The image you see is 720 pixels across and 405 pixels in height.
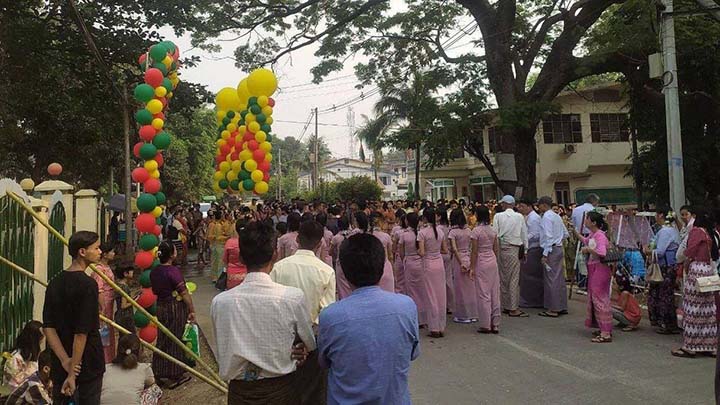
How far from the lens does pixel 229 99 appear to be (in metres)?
11.6

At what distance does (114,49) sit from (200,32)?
2056mm

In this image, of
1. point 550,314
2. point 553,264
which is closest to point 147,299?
point 550,314

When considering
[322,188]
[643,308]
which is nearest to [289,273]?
[643,308]

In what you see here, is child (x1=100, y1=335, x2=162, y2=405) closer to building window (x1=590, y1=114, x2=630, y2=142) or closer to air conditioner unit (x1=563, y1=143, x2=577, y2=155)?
air conditioner unit (x1=563, y1=143, x2=577, y2=155)

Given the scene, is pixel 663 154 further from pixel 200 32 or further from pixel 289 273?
pixel 289 273

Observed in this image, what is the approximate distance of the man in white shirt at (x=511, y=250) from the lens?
7.46 meters

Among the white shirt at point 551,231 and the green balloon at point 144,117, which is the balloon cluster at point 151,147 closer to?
the green balloon at point 144,117

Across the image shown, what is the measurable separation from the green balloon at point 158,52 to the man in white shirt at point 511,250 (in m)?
5.09

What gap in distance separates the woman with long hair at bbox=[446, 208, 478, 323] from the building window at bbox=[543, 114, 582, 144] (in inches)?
715

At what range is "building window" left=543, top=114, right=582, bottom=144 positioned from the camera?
23609 millimetres

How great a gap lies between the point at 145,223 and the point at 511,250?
16.3ft

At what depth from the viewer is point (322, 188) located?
38.5 metres

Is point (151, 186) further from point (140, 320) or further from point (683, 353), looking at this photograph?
point (683, 353)

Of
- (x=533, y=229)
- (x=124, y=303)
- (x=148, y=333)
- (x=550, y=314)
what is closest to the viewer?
(x=124, y=303)
